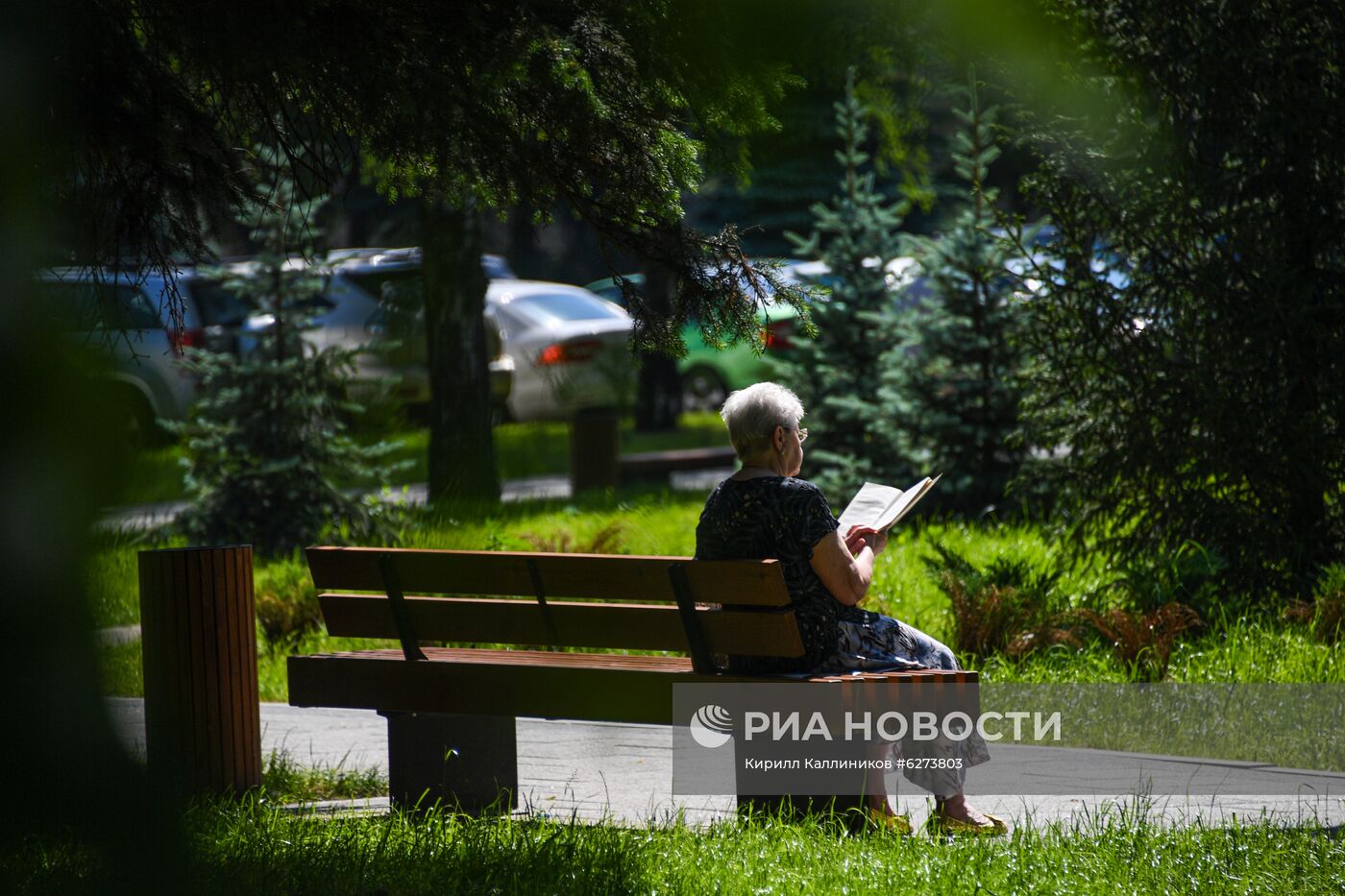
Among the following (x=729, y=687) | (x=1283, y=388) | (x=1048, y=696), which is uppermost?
(x=1283, y=388)

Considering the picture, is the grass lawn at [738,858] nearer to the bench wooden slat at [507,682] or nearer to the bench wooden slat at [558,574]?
the bench wooden slat at [507,682]

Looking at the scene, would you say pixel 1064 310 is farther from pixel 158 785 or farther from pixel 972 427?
pixel 158 785

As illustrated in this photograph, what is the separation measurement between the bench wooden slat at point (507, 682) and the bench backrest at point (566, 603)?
0.09 m

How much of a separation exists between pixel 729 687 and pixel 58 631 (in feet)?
10.6

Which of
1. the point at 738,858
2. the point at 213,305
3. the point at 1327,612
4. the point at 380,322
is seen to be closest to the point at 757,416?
the point at 738,858

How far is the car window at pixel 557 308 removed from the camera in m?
17.4

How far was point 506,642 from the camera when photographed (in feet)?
15.0

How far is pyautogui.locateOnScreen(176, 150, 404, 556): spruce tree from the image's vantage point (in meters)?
10.4

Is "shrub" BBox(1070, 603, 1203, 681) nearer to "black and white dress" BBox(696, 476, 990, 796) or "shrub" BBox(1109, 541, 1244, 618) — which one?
"shrub" BBox(1109, 541, 1244, 618)

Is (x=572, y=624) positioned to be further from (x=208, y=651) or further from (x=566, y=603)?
(x=208, y=651)

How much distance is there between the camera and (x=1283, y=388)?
6.64 metres

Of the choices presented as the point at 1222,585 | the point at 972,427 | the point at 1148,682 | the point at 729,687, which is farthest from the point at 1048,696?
the point at 972,427

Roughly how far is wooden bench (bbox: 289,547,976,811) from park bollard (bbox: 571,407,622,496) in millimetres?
8234

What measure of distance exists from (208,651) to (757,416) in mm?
1999
